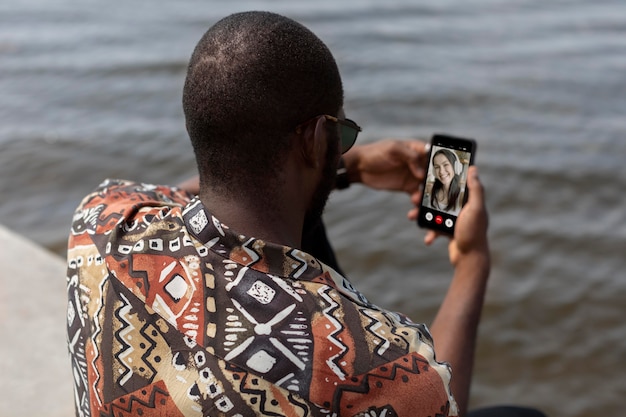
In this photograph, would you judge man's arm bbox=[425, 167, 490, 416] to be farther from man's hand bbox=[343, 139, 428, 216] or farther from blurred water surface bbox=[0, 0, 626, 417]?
blurred water surface bbox=[0, 0, 626, 417]

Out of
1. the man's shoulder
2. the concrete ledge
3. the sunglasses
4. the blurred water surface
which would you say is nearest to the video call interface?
the sunglasses

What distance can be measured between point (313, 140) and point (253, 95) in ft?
0.48

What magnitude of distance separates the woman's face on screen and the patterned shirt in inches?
32.7

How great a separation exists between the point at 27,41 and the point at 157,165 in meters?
4.48

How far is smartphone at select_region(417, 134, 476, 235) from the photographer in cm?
217

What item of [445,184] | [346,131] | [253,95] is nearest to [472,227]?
[445,184]

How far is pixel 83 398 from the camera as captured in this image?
5.17 ft

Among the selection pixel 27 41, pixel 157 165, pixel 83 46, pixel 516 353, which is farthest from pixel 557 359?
pixel 27 41

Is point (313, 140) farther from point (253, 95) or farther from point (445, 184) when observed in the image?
point (445, 184)

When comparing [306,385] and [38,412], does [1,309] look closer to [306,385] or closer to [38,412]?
[38,412]

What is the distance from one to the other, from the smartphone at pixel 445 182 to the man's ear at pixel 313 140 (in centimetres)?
75

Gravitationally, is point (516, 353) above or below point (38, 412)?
below

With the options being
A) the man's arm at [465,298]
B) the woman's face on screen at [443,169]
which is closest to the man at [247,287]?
the man's arm at [465,298]

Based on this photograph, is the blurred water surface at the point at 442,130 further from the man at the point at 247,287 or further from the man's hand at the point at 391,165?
the man at the point at 247,287
